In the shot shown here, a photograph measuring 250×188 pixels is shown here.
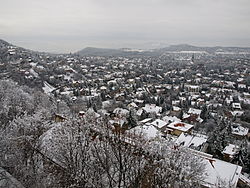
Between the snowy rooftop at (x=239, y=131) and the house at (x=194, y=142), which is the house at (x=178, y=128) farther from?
the snowy rooftop at (x=239, y=131)

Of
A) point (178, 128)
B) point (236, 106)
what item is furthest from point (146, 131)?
point (236, 106)

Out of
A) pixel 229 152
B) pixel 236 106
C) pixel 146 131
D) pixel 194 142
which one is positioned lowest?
pixel 236 106

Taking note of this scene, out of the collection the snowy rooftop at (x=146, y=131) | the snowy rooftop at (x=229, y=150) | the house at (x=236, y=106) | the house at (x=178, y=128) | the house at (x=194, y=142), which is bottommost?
the house at (x=236, y=106)

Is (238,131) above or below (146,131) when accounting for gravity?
below

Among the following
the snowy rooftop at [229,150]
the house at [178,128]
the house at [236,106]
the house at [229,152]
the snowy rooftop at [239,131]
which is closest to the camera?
the house at [229,152]

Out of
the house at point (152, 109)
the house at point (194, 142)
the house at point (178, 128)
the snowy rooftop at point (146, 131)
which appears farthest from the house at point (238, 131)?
the snowy rooftop at point (146, 131)

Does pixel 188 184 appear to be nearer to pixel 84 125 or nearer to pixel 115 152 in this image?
pixel 115 152

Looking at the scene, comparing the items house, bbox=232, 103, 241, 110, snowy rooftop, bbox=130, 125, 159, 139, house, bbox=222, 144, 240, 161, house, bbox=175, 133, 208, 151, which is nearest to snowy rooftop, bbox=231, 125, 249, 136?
house, bbox=222, 144, 240, 161

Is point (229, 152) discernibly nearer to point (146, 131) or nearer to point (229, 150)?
point (229, 150)

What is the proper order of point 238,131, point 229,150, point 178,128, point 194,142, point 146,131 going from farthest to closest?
1. point 238,131
2. point 178,128
3. point 194,142
4. point 229,150
5. point 146,131

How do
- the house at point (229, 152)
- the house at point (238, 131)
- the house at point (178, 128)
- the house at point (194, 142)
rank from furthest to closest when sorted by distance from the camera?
the house at point (238, 131), the house at point (178, 128), the house at point (194, 142), the house at point (229, 152)

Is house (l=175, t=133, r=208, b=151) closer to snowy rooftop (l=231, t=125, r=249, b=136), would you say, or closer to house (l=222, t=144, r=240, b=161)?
house (l=222, t=144, r=240, b=161)
